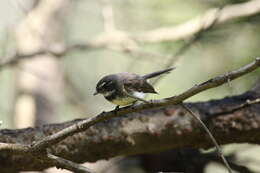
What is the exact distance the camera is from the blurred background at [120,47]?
485cm

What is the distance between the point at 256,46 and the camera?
5012 millimetres

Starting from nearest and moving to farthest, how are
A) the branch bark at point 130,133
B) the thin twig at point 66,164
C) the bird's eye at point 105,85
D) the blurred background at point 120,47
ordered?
→ the thin twig at point 66,164 → the branch bark at point 130,133 → the bird's eye at point 105,85 → the blurred background at point 120,47

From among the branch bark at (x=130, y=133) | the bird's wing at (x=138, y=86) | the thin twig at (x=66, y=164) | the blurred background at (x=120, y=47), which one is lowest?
the thin twig at (x=66, y=164)

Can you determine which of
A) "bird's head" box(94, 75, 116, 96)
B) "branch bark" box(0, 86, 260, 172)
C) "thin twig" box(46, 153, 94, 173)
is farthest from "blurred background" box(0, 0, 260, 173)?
"thin twig" box(46, 153, 94, 173)

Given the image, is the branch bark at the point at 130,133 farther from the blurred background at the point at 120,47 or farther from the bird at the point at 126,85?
the blurred background at the point at 120,47

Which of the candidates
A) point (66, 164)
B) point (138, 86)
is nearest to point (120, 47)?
point (138, 86)

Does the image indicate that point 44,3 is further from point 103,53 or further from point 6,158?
point 6,158

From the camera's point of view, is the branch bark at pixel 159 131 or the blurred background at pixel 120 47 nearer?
the branch bark at pixel 159 131

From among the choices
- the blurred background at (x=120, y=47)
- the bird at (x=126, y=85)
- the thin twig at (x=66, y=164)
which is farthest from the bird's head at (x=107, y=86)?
the blurred background at (x=120, y=47)

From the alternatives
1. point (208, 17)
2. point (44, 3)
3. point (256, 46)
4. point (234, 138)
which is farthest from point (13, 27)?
point (234, 138)

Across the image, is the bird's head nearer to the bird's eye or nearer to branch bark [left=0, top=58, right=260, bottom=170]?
the bird's eye

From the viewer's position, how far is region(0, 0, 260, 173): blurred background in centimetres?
485

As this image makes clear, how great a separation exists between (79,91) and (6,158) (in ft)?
11.3

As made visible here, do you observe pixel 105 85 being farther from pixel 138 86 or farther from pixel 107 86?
pixel 138 86
